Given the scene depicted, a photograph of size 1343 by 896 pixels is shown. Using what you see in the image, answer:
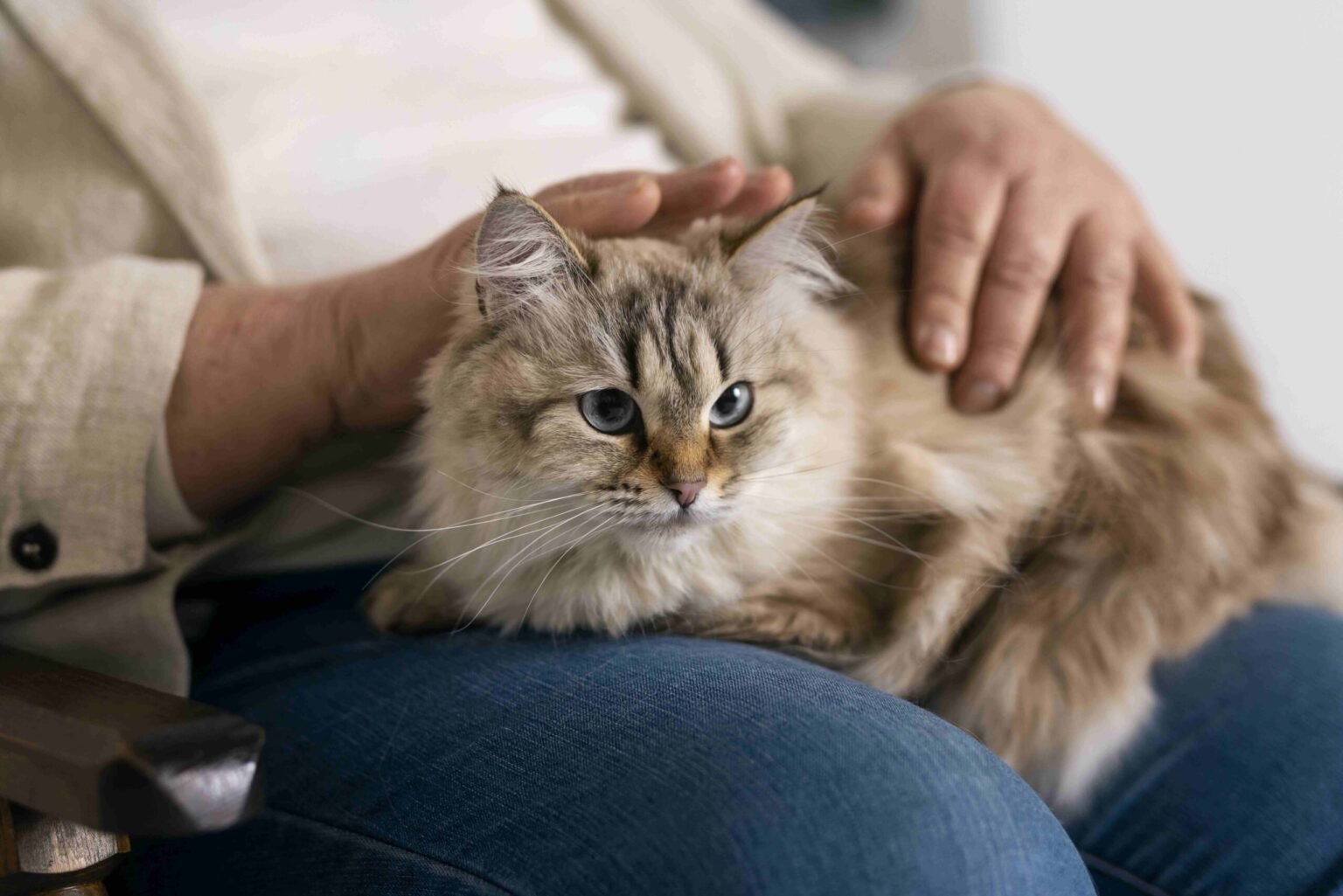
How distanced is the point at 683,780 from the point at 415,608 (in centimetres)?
47

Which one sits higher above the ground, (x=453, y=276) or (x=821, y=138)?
(x=821, y=138)

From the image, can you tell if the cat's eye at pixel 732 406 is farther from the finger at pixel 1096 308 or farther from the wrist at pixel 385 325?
the finger at pixel 1096 308

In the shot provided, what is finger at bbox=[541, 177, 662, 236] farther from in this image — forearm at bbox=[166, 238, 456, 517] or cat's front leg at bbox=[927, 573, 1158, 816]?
cat's front leg at bbox=[927, 573, 1158, 816]

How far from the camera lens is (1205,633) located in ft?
4.15

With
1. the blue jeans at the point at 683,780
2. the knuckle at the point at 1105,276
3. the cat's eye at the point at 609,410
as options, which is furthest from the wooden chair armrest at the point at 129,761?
the knuckle at the point at 1105,276

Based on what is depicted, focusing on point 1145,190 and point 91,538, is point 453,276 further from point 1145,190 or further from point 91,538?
point 1145,190

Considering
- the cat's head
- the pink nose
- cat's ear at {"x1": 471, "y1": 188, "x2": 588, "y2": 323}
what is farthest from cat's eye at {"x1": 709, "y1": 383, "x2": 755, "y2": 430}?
cat's ear at {"x1": 471, "y1": 188, "x2": 588, "y2": 323}

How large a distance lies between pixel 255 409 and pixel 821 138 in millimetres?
1201

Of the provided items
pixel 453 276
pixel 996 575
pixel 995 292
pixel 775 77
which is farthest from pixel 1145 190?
pixel 453 276

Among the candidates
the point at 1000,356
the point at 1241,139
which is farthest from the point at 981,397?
the point at 1241,139

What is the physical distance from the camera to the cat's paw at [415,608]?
1.12 m

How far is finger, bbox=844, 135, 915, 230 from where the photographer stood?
1322 mm

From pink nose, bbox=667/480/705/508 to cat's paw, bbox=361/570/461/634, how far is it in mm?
332

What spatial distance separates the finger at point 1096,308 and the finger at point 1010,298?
3 cm
